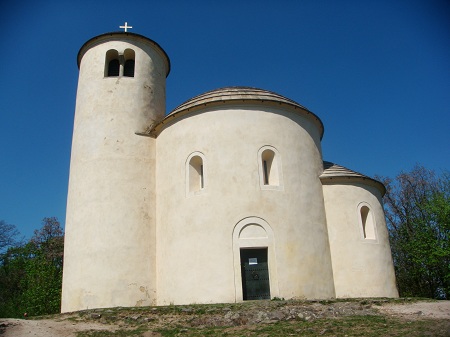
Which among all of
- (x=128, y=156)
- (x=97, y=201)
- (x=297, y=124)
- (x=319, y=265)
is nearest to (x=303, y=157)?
(x=297, y=124)

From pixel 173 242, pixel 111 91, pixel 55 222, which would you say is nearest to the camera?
pixel 173 242

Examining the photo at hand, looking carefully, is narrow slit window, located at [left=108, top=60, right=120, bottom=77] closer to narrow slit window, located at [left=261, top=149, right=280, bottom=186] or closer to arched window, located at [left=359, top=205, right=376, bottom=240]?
narrow slit window, located at [left=261, top=149, right=280, bottom=186]

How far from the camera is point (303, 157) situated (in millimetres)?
17125

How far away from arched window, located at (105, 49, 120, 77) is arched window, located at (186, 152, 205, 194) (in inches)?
269

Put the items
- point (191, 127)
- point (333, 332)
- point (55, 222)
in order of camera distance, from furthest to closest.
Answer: point (55, 222) → point (191, 127) → point (333, 332)

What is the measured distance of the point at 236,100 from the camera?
16.7 meters

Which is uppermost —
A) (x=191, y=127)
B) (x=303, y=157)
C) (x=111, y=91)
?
(x=111, y=91)

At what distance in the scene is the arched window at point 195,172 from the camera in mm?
16391

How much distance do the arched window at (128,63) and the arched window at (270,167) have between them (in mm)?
8219

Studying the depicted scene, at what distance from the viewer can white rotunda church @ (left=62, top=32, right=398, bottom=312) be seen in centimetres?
1514

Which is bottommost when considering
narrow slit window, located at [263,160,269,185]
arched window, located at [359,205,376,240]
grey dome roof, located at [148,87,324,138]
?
Answer: arched window, located at [359,205,376,240]

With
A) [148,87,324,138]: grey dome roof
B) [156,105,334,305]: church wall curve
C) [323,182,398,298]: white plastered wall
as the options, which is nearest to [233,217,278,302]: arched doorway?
[156,105,334,305]: church wall curve

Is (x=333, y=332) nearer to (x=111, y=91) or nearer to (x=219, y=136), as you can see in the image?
(x=219, y=136)

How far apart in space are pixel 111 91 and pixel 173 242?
7.87m
